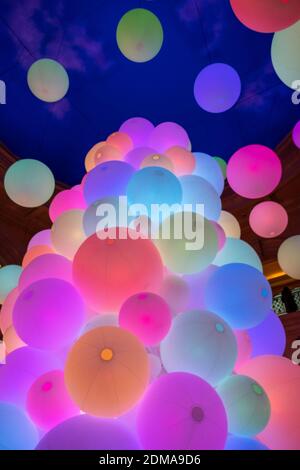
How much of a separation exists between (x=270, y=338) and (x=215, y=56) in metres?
3.22

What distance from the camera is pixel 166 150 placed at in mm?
2008

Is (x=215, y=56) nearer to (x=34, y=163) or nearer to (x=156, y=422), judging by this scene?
(x=34, y=163)

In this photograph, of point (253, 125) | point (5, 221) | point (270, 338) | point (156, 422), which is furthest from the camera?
point (5, 221)

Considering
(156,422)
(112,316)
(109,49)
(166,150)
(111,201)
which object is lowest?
(156,422)

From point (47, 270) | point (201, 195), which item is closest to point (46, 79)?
point (201, 195)

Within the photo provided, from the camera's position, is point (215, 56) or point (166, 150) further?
point (215, 56)

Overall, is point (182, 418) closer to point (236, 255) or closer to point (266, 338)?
point (266, 338)

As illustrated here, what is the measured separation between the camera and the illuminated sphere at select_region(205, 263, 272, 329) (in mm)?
1284

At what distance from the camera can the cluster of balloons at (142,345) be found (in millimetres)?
949

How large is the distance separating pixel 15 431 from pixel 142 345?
457 millimetres

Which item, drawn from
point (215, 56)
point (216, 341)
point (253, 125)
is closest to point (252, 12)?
point (216, 341)

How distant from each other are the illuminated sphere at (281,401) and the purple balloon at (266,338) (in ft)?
0.88

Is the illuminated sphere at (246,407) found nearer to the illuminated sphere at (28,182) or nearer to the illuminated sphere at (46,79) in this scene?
the illuminated sphere at (28,182)

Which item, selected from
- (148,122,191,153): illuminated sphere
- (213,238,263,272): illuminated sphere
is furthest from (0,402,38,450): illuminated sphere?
(148,122,191,153): illuminated sphere
